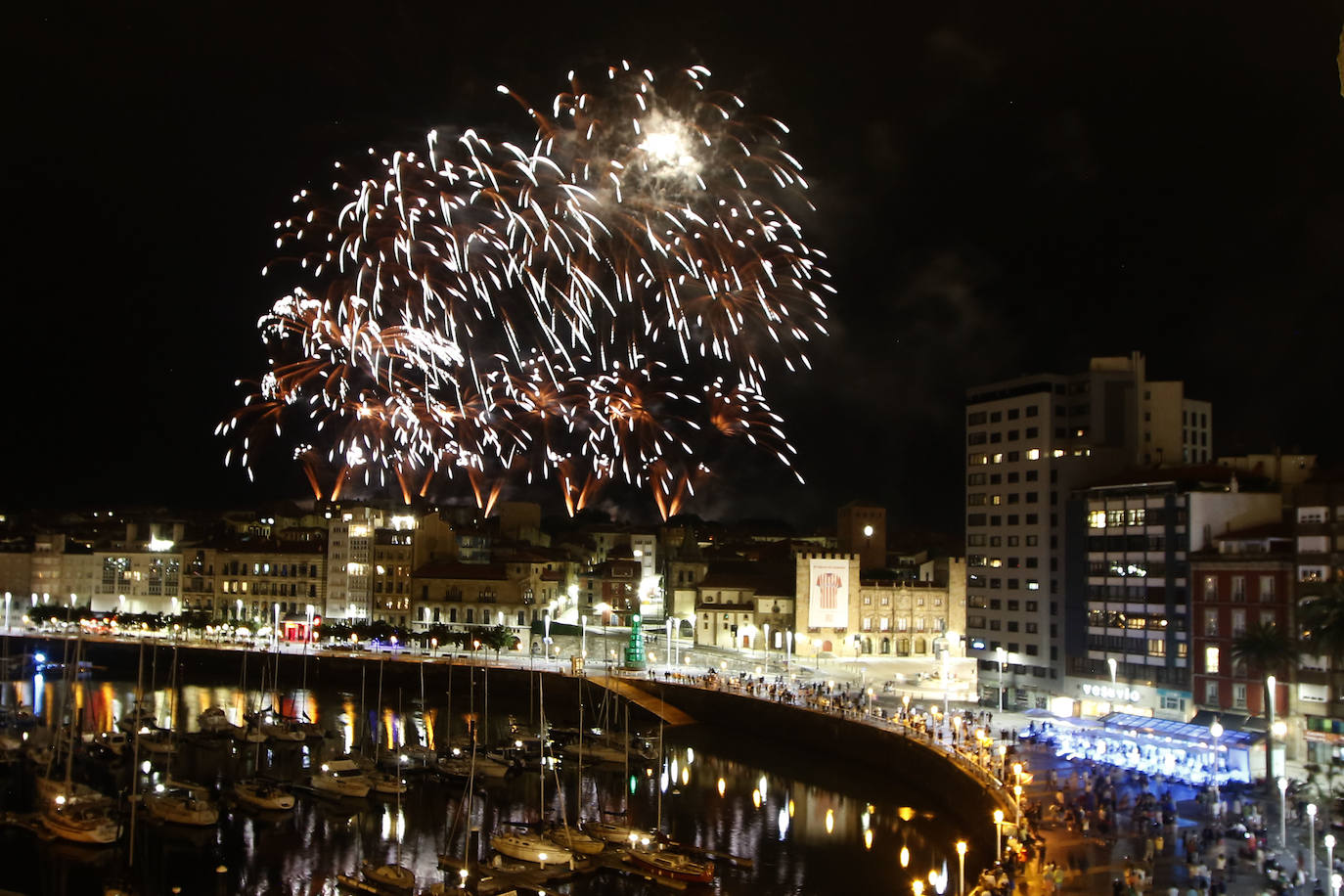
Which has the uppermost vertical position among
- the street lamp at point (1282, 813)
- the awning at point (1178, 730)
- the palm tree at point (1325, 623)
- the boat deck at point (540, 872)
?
the palm tree at point (1325, 623)

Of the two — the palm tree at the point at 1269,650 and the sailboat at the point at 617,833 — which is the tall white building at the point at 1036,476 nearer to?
the palm tree at the point at 1269,650

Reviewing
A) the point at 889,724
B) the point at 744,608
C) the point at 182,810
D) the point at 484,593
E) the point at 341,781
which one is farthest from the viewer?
the point at 484,593

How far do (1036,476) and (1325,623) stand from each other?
2343 centimetres

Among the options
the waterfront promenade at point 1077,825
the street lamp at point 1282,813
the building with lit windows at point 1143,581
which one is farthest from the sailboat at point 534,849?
the building with lit windows at point 1143,581

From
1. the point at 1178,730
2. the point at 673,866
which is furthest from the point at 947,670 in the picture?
Result: the point at 673,866

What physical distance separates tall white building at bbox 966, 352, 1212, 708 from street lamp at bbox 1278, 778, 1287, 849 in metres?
21.1

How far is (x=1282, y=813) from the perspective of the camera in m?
29.2

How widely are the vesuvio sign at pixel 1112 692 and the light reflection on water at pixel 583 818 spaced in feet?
36.5

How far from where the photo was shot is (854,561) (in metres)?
75.0

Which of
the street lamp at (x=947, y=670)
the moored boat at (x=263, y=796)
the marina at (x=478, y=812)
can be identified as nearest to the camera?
the marina at (x=478, y=812)

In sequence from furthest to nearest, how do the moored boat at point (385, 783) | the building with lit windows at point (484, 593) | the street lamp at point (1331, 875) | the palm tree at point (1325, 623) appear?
the building with lit windows at point (484, 593)
the moored boat at point (385, 783)
the palm tree at point (1325, 623)
the street lamp at point (1331, 875)

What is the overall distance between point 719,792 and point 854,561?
3341cm

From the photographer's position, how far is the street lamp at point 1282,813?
29083 mm

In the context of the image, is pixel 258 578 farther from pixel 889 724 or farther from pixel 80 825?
pixel 889 724
